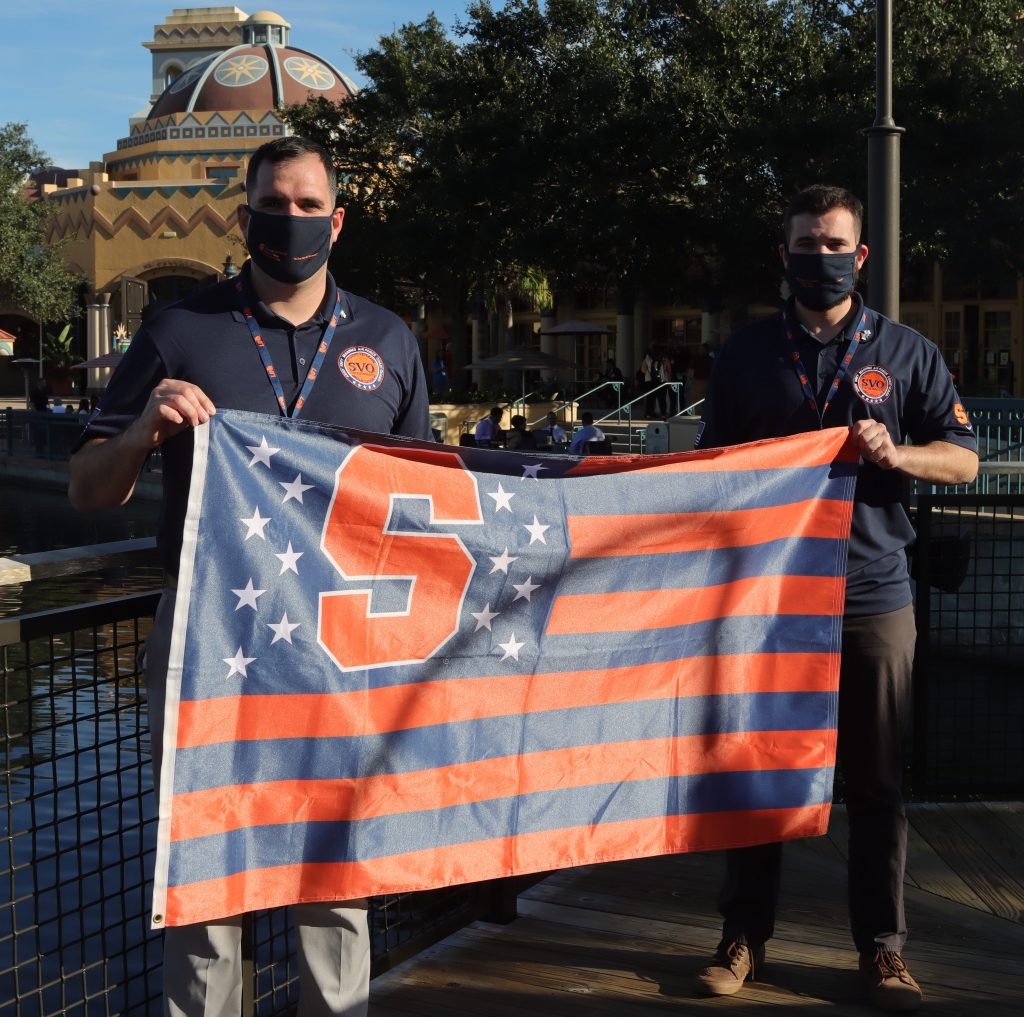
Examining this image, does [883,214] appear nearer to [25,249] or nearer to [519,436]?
[519,436]

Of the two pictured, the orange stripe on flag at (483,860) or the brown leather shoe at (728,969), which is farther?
the brown leather shoe at (728,969)

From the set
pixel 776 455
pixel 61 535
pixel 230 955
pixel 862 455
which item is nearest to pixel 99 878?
pixel 230 955

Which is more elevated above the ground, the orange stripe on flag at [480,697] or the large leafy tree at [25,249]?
the large leafy tree at [25,249]

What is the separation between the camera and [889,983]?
4066 mm

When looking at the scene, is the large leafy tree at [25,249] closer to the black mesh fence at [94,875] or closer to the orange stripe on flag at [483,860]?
the black mesh fence at [94,875]

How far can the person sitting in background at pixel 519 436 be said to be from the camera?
25188 millimetres

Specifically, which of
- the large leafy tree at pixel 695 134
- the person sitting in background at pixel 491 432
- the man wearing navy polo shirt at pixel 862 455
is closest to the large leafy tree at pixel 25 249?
the large leafy tree at pixel 695 134

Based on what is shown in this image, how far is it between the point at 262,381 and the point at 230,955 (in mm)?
1334

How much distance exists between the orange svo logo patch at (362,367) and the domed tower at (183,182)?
165 feet

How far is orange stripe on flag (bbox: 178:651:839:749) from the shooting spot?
3.26m

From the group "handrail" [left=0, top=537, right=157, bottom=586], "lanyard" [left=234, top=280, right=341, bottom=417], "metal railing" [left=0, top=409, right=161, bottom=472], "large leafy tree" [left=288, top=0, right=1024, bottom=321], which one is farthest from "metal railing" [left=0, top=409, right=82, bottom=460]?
"lanyard" [left=234, top=280, right=341, bottom=417]

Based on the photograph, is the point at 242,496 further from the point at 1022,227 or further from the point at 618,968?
the point at 1022,227

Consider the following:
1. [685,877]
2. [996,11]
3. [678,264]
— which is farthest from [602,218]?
[685,877]

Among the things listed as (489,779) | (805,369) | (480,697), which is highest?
(805,369)
